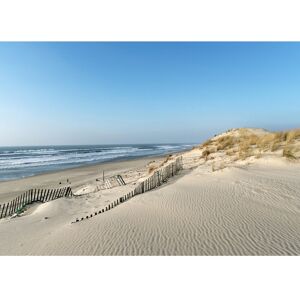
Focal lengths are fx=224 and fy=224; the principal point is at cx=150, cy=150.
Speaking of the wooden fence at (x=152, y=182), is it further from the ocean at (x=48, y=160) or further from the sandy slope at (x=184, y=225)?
the ocean at (x=48, y=160)

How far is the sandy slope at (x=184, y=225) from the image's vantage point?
512 cm

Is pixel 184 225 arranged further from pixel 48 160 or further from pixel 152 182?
pixel 48 160

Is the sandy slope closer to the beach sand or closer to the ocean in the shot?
the beach sand

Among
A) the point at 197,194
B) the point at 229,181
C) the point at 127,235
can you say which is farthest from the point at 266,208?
the point at 127,235

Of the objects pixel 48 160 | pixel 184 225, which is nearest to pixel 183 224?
pixel 184 225

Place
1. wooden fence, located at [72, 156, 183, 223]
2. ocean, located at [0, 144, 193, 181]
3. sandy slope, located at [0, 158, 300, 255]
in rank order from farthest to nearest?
ocean, located at [0, 144, 193, 181]
wooden fence, located at [72, 156, 183, 223]
sandy slope, located at [0, 158, 300, 255]

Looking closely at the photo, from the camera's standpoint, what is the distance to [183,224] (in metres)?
6.52

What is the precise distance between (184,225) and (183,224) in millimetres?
91

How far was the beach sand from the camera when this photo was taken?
5133mm

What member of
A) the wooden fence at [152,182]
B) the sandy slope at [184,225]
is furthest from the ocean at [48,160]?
the sandy slope at [184,225]

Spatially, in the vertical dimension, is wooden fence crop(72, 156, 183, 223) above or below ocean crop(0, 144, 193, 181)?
above

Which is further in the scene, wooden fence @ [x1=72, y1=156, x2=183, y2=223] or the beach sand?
wooden fence @ [x1=72, y1=156, x2=183, y2=223]

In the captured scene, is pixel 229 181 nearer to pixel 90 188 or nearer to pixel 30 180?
pixel 90 188

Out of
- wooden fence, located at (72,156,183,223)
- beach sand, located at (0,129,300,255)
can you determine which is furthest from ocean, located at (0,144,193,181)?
beach sand, located at (0,129,300,255)
